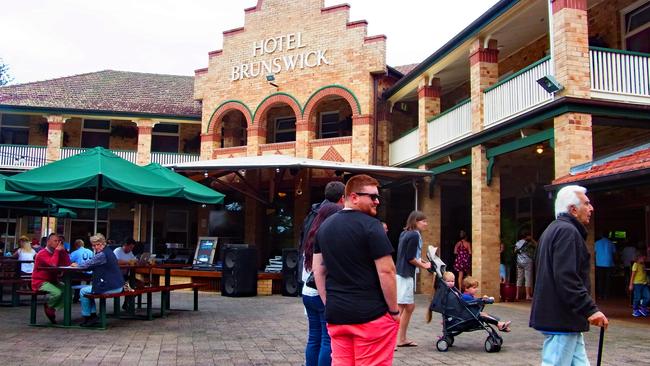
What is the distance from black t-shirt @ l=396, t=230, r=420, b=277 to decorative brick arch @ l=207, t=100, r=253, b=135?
15.0 meters

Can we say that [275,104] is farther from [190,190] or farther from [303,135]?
[190,190]

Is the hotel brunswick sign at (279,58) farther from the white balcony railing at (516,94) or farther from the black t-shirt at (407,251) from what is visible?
the black t-shirt at (407,251)

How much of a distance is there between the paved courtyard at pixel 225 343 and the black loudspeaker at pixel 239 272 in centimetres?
380

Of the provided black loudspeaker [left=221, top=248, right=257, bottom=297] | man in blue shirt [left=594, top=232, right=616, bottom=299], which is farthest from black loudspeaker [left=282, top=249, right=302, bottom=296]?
man in blue shirt [left=594, top=232, right=616, bottom=299]

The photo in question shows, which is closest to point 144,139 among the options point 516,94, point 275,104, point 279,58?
point 275,104

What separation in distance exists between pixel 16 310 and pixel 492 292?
9473mm

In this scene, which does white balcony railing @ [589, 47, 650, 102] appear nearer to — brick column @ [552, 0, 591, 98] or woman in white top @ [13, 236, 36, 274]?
brick column @ [552, 0, 591, 98]

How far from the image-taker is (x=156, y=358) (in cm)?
628

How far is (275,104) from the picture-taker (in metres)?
21.4

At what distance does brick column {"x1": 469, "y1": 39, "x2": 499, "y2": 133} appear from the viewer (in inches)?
554

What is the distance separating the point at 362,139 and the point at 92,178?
1169cm

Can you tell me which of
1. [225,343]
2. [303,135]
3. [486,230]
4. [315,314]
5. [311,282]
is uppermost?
[303,135]

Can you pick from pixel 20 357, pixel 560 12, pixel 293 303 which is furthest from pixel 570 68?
pixel 20 357

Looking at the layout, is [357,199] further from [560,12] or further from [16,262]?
[16,262]
